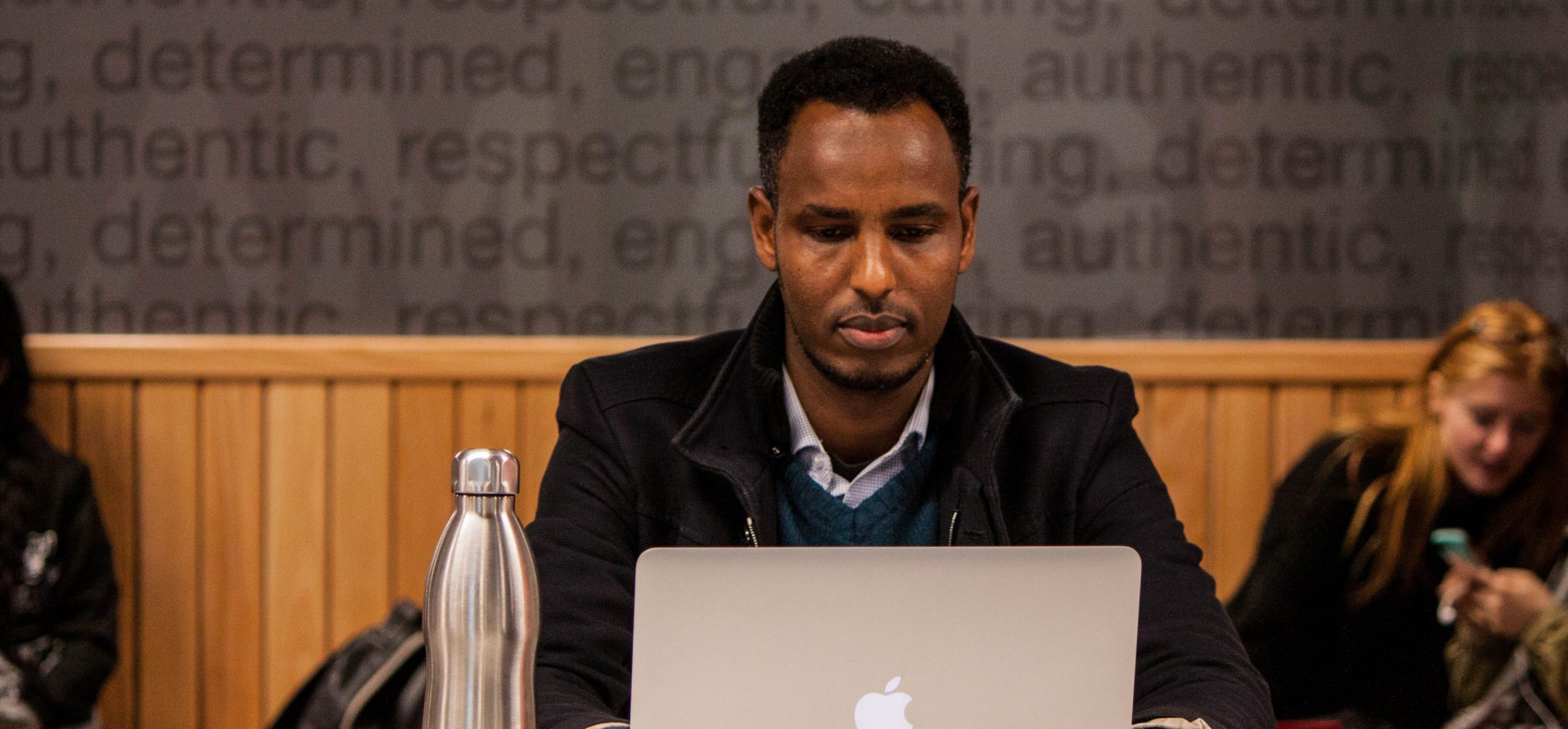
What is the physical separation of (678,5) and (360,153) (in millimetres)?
715

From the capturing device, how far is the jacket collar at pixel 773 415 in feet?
4.74

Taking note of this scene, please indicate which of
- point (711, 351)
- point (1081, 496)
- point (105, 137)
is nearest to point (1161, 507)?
point (1081, 496)

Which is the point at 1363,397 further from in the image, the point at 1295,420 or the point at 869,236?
the point at 869,236

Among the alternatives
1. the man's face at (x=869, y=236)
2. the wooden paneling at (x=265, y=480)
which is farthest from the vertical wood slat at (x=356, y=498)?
the man's face at (x=869, y=236)

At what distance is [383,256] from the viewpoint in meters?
2.87

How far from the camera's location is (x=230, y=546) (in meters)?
2.80

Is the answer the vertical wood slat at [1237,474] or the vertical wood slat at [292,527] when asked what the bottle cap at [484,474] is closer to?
the vertical wood slat at [292,527]

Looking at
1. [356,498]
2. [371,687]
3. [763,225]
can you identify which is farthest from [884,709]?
[356,498]

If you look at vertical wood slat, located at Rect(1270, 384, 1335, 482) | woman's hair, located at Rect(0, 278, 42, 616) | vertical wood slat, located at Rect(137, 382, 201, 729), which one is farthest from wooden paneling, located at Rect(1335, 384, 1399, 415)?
woman's hair, located at Rect(0, 278, 42, 616)

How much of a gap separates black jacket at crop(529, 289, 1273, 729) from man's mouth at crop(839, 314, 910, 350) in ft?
0.44

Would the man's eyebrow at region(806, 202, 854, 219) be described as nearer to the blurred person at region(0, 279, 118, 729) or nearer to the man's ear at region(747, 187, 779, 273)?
the man's ear at region(747, 187, 779, 273)

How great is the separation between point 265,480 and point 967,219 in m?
1.81

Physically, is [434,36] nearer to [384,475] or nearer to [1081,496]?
[384,475]

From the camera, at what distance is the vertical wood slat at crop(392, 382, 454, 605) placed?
2.81 metres
